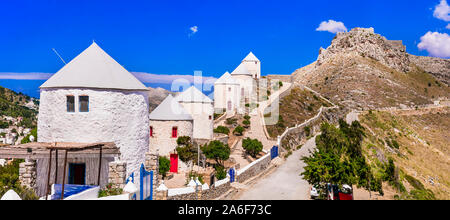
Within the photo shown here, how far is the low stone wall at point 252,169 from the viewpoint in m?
22.9

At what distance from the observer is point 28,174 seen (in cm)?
1234

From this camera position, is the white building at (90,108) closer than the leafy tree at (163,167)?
Yes

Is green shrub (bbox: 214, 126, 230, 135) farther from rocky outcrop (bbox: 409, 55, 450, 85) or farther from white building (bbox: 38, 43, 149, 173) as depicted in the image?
rocky outcrop (bbox: 409, 55, 450, 85)

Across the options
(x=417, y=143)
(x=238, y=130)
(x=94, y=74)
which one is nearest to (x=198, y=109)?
(x=238, y=130)

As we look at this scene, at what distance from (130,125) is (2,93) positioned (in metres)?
85.9

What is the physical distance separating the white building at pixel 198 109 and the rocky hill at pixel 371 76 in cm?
4825

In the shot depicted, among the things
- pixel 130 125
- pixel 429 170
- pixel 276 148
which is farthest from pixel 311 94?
pixel 130 125

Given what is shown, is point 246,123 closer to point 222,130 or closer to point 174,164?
point 222,130

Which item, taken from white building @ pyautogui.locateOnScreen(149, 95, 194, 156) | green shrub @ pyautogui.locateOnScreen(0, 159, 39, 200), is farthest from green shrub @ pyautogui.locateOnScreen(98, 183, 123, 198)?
white building @ pyautogui.locateOnScreen(149, 95, 194, 156)

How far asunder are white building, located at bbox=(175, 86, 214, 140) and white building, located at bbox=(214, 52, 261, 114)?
50.3 feet

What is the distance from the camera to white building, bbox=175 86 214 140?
99.9 feet

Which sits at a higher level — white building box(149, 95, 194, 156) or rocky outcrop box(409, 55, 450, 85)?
rocky outcrop box(409, 55, 450, 85)

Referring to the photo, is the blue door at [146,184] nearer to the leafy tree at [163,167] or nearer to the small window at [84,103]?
the small window at [84,103]

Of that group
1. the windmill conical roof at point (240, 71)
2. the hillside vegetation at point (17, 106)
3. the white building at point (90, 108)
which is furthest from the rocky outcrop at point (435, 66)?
the white building at point (90, 108)
